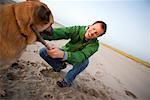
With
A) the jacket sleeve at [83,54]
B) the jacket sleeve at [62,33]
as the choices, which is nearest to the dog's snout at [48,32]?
the jacket sleeve at [62,33]

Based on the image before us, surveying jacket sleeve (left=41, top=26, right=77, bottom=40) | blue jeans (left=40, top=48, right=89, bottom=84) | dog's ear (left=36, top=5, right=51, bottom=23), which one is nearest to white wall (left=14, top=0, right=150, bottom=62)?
jacket sleeve (left=41, top=26, right=77, bottom=40)

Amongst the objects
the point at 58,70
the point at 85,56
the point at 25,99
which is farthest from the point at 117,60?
the point at 25,99

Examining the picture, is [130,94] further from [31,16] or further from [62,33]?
[31,16]

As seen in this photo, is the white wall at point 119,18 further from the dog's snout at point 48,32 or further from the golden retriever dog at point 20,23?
the golden retriever dog at point 20,23

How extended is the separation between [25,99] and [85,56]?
0.33 metres

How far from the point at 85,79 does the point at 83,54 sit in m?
0.14

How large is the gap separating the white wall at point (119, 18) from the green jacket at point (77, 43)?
0.13 feet

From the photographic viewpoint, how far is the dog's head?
1022 mm

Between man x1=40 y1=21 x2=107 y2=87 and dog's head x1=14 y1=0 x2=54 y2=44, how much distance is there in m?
0.20

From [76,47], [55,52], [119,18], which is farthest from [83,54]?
[119,18]

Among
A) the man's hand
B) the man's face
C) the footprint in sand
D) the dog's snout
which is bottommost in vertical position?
the footprint in sand

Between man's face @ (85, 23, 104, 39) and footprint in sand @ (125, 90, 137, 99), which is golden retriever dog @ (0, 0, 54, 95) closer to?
man's face @ (85, 23, 104, 39)

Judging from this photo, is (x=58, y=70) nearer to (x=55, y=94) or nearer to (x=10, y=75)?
(x=55, y=94)

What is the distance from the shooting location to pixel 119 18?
1421mm
